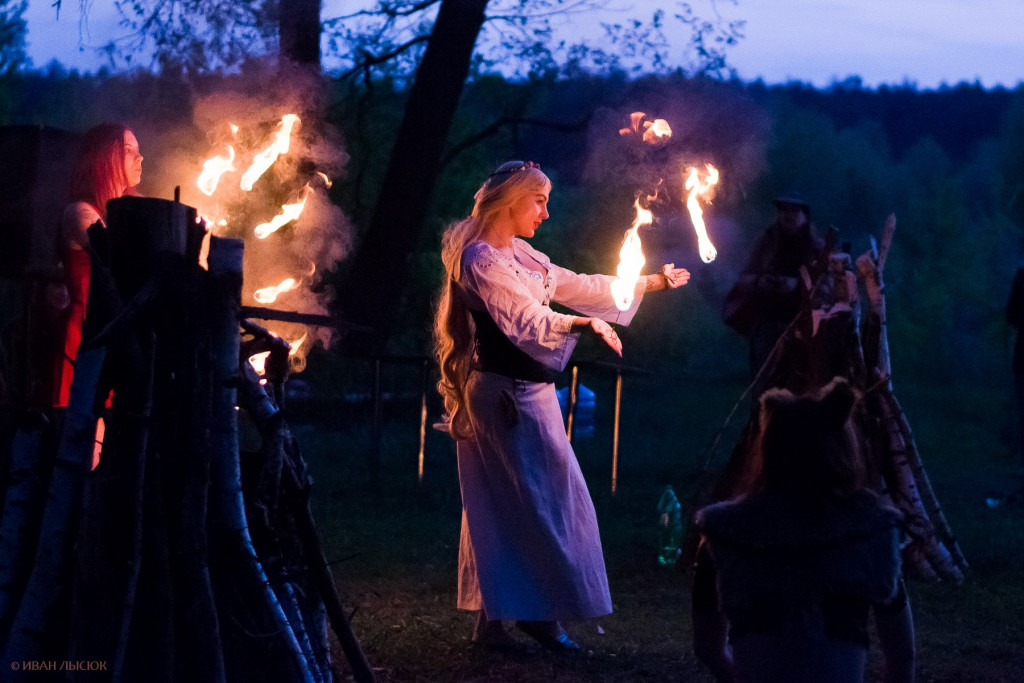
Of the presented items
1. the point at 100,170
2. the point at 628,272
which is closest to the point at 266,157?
the point at 100,170

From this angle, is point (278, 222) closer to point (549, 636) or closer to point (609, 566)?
point (549, 636)

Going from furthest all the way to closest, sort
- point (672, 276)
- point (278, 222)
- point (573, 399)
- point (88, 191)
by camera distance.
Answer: point (573, 399), point (672, 276), point (278, 222), point (88, 191)

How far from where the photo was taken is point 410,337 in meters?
19.1

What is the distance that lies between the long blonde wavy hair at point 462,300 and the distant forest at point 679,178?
1502 mm

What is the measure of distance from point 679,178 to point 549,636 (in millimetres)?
3583

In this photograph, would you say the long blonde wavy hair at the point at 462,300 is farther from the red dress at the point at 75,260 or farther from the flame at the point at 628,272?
the red dress at the point at 75,260

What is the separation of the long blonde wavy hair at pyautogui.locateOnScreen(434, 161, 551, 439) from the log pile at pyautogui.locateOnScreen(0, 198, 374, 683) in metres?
1.37

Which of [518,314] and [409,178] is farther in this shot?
[409,178]

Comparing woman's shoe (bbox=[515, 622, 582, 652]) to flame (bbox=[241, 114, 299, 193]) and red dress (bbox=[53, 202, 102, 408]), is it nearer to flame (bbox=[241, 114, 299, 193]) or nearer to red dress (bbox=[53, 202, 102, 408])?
red dress (bbox=[53, 202, 102, 408])

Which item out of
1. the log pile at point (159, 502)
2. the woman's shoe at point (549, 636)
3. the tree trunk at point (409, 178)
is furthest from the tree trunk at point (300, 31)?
the log pile at point (159, 502)

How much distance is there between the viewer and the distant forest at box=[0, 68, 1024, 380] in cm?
1116

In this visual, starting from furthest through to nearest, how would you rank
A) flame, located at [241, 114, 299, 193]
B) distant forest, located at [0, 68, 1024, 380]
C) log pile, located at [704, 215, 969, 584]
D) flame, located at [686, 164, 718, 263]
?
1. distant forest, located at [0, 68, 1024, 380]
2. log pile, located at [704, 215, 969, 584]
3. flame, located at [686, 164, 718, 263]
4. flame, located at [241, 114, 299, 193]

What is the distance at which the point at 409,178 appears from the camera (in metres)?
10.8

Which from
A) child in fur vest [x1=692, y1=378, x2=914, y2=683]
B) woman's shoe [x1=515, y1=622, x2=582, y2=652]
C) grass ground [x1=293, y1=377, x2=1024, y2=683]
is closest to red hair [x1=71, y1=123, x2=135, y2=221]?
grass ground [x1=293, y1=377, x2=1024, y2=683]
